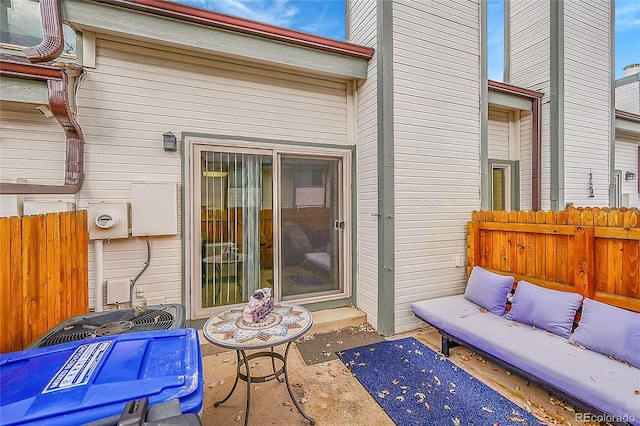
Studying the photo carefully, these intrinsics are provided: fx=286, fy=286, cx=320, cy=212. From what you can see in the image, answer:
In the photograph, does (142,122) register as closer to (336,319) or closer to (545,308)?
(336,319)

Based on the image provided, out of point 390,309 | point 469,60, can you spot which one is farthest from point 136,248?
point 469,60

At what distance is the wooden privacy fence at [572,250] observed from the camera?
235 cm

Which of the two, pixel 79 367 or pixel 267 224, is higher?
pixel 267 224

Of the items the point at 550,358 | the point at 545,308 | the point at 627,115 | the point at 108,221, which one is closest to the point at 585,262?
the point at 545,308

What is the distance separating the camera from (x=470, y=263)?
3775 millimetres

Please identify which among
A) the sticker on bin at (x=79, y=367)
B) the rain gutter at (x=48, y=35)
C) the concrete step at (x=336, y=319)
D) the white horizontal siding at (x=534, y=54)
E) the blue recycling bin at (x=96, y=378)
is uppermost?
the white horizontal siding at (x=534, y=54)

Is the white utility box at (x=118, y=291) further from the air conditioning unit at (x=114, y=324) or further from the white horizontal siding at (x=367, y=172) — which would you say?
the white horizontal siding at (x=367, y=172)

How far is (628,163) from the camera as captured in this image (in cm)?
705

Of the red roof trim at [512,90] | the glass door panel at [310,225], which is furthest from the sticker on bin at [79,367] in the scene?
the red roof trim at [512,90]

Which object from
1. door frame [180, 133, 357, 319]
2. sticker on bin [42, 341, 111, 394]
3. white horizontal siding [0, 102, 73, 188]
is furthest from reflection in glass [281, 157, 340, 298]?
sticker on bin [42, 341, 111, 394]

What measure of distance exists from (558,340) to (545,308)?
0.30 meters

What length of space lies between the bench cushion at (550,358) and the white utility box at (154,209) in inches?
119

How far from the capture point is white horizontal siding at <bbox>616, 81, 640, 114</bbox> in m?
7.42

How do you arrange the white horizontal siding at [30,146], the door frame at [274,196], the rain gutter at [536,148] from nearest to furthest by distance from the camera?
the white horizontal siding at [30,146], the door frame at [274,196], the rain gutter at [536,148]
